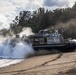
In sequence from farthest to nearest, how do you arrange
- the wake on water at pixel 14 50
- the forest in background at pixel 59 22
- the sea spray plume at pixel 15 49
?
the forest in background at pixel 59 22 → the sea spray plume at pixel 15 49 → the wake on water at pixel 14 50

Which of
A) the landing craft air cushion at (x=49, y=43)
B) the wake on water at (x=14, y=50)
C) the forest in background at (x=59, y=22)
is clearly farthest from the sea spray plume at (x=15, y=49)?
the forest in background at (x=59, y=22)

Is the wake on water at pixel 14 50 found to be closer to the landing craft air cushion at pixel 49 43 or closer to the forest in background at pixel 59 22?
the landing craft air cushion at pixel 49 43

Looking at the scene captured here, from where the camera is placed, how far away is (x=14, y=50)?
3662 cm

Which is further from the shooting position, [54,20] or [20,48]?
[54,20]

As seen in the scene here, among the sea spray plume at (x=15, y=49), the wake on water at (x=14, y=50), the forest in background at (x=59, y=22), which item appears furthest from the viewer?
the forest in background at (x=59, y=22)

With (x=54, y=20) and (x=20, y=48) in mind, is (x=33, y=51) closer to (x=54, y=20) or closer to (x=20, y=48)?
(x=20, y=48)

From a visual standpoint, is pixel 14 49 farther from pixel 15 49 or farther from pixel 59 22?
pixel 59 22

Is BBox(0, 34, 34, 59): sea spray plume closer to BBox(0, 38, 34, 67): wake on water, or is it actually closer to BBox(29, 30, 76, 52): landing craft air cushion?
BBox(0, 38, 34, 67): wake on water

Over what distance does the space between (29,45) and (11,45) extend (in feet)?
7.35

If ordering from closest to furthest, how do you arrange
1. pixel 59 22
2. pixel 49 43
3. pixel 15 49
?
pixel 49 43 < pixel 15 49 < pixel 59 22

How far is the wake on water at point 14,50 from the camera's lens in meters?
35.5

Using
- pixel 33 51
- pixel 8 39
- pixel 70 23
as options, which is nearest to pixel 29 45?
pixel 33 51

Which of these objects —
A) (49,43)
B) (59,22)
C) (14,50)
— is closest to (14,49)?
(14,50)

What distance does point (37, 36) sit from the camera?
36281mm
